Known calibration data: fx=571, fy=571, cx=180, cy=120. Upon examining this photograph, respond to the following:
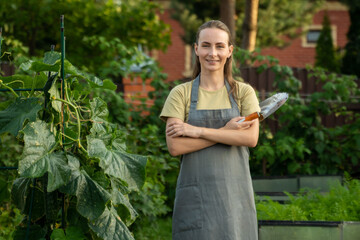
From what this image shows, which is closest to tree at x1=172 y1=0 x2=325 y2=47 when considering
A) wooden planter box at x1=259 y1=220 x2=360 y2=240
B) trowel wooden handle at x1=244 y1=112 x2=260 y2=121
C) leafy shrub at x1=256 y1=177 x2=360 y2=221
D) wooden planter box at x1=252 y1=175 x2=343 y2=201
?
wooden planter box at x1=252 y1=175 x2=343 y2=201

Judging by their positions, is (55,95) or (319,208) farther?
(319,208)

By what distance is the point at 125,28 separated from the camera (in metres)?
9.40

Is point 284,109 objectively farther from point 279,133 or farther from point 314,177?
point 314,177

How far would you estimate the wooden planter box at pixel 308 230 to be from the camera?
3525 mm

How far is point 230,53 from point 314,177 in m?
3.17

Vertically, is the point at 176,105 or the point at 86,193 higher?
the point at 176,105

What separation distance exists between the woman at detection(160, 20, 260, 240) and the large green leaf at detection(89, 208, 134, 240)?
0.83 ft

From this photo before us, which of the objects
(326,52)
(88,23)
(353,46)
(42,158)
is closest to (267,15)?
(326,52)

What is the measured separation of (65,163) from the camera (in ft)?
8.38

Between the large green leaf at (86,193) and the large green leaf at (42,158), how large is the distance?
6 centimetres

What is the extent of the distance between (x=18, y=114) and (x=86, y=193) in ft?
1.69

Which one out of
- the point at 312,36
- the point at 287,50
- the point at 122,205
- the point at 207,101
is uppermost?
the point at 312,36

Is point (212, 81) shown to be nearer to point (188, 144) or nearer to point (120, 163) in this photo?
point (188, 144)

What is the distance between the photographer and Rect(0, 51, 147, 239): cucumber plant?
2.54 m
